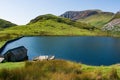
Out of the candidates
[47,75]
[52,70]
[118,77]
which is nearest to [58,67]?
[52,70]

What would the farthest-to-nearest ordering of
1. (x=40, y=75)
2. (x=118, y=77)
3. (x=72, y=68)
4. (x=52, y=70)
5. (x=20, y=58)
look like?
1. (x=20, y=58)
2. (x=72, y=68)
3. (x=52, y=70)
4. (x=118, y=77)
5. (x=40, y=75)

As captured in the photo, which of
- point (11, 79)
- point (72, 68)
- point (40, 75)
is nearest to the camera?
point (11, 79)

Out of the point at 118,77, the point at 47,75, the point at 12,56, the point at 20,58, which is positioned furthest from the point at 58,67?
the point at 20,58

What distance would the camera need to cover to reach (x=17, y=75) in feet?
55.5

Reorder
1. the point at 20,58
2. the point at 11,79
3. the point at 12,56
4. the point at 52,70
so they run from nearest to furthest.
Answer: the point at 11,79 < the point at 52,70 < the point at 12,56 < the point at 20,58

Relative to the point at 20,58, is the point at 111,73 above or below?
above

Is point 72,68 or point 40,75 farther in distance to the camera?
point 72,68

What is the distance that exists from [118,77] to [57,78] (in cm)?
524

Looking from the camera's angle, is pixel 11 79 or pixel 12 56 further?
pixel 12 56

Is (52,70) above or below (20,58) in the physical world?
above

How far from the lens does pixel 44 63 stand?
2239 centimetres

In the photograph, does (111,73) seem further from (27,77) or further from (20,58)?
(20,58)

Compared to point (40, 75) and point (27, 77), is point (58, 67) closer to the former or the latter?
point (40, 75)

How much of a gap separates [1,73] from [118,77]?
885cm
